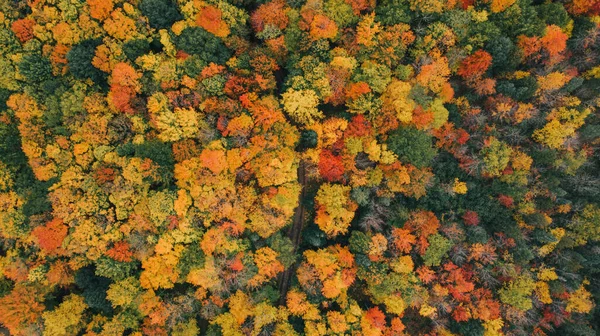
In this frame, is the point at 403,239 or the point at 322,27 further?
the point at 403,239

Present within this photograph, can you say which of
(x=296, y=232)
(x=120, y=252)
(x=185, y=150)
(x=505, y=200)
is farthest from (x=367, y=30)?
(x=120, y=252)

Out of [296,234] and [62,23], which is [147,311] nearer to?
[296,234]

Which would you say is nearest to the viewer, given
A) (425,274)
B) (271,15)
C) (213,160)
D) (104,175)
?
(213,160)

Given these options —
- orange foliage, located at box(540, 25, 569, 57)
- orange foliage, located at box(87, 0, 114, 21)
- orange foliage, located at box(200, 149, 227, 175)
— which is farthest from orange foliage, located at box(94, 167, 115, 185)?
orange foliage, located at box(540, 25, 569, 57)

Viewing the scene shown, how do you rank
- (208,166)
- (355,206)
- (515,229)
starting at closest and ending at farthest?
1. (208,166)
2. (355,206)
3. (515,229)

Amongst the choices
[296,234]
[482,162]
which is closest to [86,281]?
[296,234]

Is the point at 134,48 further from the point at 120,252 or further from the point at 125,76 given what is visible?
the point at 120,252
